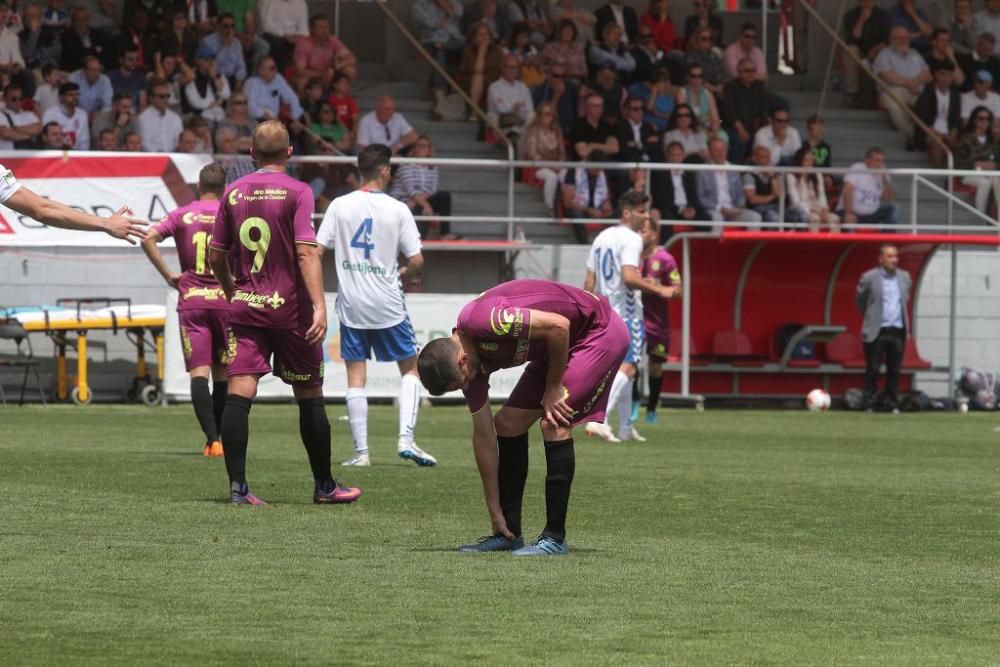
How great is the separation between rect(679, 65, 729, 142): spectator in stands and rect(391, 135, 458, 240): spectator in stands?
483 cm

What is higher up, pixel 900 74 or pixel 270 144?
pixel 900 74

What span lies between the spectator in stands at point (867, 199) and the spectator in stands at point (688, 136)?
2.08m

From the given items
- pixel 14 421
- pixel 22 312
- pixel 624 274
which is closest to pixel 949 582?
pixel 624 274

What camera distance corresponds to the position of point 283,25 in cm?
2753

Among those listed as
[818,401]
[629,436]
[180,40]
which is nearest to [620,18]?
[180,40]

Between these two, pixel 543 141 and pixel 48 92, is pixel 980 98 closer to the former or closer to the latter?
pixel 543 141

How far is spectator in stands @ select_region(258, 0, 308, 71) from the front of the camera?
2705 centimetres

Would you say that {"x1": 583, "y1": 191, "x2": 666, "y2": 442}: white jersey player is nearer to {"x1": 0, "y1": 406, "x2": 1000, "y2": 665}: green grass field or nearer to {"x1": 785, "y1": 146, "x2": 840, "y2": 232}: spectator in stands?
{"x1": 0, "y1": 406, "x2": 1000, "y2": 665}: green grass field

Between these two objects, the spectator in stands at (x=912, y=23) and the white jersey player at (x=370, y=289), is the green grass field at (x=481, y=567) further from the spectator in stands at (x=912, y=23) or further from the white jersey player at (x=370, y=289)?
the spectator in stands at (x=912, y=23)

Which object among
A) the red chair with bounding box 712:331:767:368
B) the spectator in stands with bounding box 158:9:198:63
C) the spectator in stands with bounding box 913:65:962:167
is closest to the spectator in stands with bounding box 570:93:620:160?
the red chair with bounding box 712:331:767:368

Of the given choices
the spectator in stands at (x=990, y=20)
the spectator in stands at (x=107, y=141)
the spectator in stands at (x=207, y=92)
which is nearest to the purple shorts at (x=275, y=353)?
the spectator in stands at (x=107, y=141)

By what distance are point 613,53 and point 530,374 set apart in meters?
20.5

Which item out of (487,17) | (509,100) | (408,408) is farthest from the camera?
(487,17)

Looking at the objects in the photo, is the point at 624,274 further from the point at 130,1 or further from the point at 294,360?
the point at 130,1
